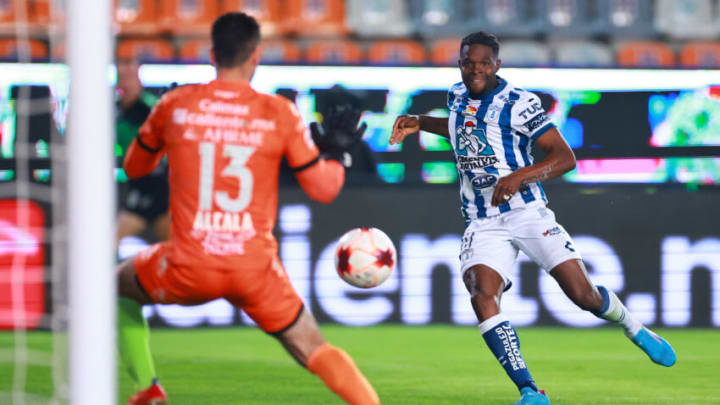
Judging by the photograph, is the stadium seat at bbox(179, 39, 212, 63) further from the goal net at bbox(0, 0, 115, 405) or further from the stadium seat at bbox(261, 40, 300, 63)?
the goal net at bbox(0, 0, 115, 405)

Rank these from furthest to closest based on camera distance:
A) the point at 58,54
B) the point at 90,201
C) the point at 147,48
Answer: the point at 147,48 → the point at 58,54 → the point at 90,201

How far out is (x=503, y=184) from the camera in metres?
5.07

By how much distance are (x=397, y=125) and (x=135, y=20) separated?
1358cm

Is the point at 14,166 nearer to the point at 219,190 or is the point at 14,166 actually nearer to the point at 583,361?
the point at 583,361

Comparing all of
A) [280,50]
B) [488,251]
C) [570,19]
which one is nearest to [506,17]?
[570,19]

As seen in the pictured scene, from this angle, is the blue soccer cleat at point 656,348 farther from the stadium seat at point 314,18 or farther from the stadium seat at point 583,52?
the stadium seat at point 314,18

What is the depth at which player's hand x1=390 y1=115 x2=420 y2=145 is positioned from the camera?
5457mm

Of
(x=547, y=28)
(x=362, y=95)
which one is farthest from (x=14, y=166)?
(x=547, y=28)

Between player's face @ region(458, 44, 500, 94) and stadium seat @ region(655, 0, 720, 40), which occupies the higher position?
stadium seat @ region(655, 0, 720, 40)

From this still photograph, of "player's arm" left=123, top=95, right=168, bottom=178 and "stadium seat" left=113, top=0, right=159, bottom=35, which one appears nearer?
"player's arm" left=123, top=95, right=168, bottom=178

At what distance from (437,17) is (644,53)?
341 centimetres

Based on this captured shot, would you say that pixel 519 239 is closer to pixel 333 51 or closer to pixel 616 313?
pixel 616 313

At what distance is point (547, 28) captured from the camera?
18094mm

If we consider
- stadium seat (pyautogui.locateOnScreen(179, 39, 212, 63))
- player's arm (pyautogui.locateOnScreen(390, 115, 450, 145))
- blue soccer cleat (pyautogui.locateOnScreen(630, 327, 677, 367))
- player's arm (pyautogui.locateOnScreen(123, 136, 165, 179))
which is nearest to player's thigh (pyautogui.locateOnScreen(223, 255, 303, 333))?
player's arm (pyautogui.locateOnScreen(123, 136, 165, 179))
